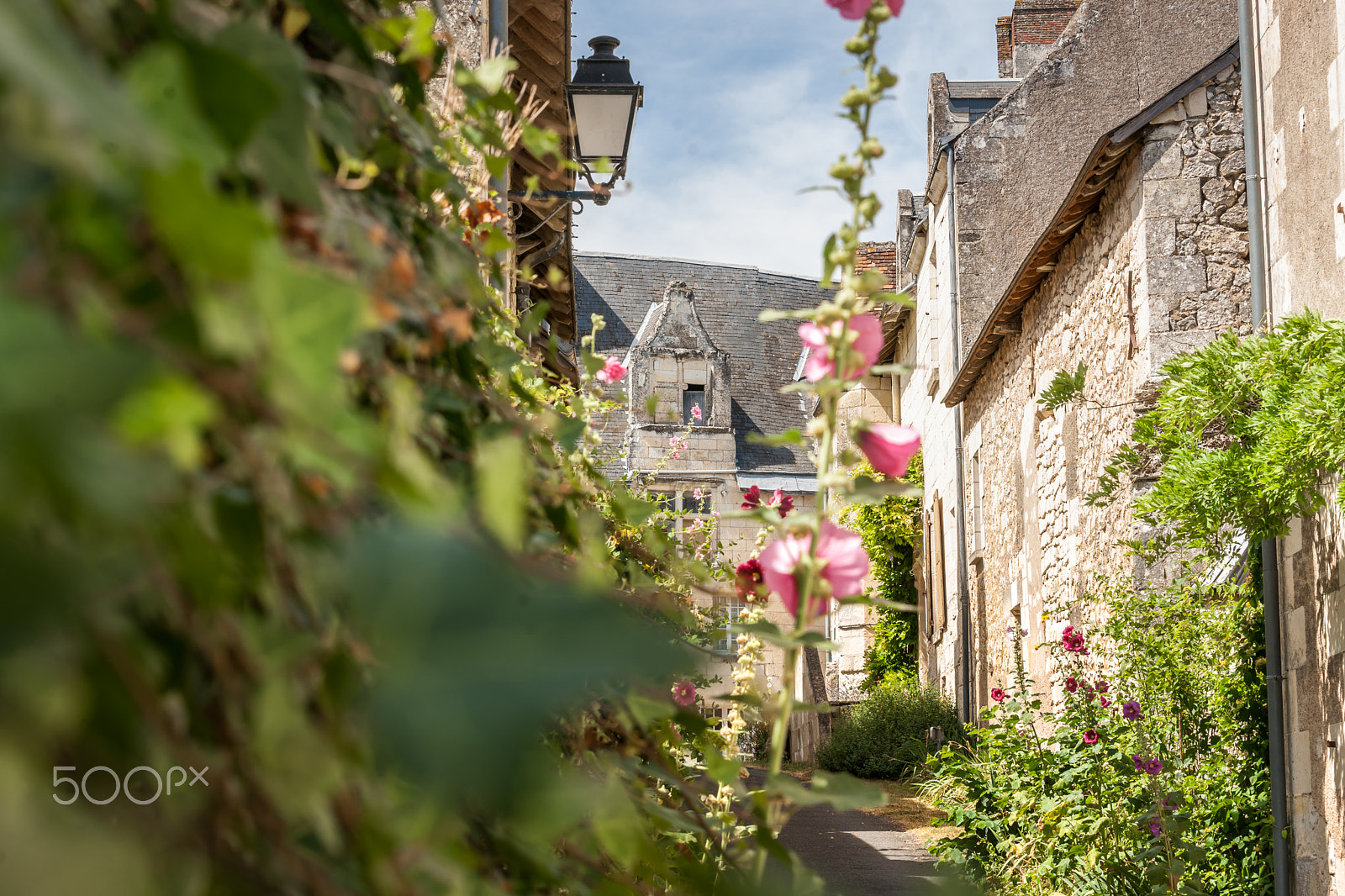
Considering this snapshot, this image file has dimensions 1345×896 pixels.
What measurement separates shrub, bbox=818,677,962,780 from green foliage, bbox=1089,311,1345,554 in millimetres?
8553

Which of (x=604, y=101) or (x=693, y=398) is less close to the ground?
(x=693, y=398)

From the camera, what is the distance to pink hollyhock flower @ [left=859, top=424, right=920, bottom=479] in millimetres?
971

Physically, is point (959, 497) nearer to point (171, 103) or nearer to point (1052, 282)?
point (1052, 282)

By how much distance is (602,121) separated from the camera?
5559 mm

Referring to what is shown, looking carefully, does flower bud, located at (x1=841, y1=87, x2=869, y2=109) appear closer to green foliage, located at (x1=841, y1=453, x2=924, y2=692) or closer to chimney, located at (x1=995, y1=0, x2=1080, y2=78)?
chimney, located at (x1=995, y1=0, x2=1080, y2=78)

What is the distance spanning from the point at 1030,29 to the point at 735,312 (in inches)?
603

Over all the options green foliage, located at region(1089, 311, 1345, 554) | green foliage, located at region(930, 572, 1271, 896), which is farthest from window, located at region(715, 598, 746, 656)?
green foliage, located at region(930, 572, 1271, 896)

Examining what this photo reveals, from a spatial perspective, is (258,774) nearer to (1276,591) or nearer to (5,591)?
(5,591)

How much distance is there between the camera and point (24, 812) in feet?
0.82

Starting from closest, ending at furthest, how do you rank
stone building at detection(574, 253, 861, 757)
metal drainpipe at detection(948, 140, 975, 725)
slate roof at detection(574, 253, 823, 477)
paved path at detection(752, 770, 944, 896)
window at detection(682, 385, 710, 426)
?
paved path at detection(752, 770, 944, 896) → metal drainpipe at detection(948, 140, 975, 725) → stone building at detection(574, 253, 861, 757) → window at detection(682, 385, 710, 426) → slate roof at detection(574, 253, 823, 477)

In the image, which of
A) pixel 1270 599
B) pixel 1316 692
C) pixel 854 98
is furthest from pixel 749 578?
pixel 1270 599

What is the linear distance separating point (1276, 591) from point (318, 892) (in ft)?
15.9

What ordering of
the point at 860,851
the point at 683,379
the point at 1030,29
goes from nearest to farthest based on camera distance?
the point at 860,851 → the point at 1030,29 → the point at 683,379

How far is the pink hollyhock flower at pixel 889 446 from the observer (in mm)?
971
